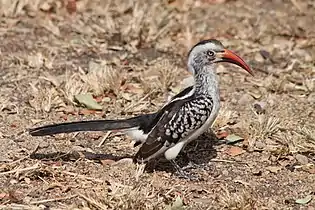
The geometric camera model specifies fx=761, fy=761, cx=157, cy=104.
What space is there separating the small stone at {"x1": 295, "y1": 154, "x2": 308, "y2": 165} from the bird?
73 cm

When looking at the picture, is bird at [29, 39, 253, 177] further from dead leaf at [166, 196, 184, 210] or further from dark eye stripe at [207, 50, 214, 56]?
dead leaf at [166, 196, 184, 210]

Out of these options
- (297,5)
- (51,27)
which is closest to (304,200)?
(51,27)

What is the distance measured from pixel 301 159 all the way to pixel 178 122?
1.00m

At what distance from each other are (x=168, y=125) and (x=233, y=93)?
5.60ft

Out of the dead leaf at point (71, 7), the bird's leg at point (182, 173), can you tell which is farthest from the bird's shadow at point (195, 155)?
the dead leaf at point (71, 7)

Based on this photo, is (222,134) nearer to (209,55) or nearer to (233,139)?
(233,139)

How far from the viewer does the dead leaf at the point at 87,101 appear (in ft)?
20.1

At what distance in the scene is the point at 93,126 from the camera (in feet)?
16.7

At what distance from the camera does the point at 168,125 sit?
5043 mm

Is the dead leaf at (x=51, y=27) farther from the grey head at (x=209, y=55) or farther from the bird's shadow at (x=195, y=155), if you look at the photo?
the grey head at (x=209, y=55)

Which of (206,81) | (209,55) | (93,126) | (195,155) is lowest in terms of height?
(195,155)

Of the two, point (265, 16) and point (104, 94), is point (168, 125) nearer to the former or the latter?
point (104, 94)

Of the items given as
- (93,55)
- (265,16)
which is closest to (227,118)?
(93,55)

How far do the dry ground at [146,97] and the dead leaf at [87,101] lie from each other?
0.06 m
